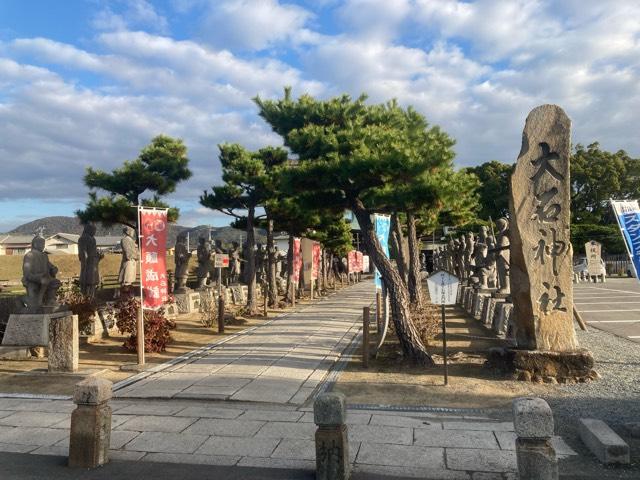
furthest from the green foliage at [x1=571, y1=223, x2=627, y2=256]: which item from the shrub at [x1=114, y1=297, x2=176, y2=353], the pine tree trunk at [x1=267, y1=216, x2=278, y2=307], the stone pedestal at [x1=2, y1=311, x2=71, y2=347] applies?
the stone pedestal at [x1=2, y1=311, x2=71, y2=347]

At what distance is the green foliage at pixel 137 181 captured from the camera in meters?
17.0

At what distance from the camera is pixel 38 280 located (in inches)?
432

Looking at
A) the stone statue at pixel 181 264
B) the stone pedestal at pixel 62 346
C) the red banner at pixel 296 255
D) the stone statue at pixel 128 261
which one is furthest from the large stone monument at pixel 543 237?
the red banner at pixel 296 255

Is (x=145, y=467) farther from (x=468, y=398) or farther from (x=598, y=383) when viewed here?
(x=598, y=383)

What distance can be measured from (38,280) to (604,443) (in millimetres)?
10615

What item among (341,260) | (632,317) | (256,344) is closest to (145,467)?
(256,344)

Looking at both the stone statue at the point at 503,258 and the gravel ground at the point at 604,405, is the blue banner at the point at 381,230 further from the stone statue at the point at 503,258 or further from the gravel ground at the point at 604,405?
the gravel ground at the point at 604,405

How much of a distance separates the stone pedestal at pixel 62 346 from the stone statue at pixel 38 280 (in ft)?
8.09

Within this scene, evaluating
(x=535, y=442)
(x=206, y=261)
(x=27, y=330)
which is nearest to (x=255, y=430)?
(x=535, y=442)

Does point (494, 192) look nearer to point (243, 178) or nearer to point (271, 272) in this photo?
point (271, 272)

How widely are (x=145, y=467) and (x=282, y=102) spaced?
398 inches

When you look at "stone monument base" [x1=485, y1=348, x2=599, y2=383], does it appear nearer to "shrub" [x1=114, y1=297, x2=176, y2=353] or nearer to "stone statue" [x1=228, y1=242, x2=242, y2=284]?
"shrub" [x1=114, y1=297, x2=176, y2=353]

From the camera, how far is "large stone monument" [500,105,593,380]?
26.4 ft

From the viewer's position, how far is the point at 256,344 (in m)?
11.8
